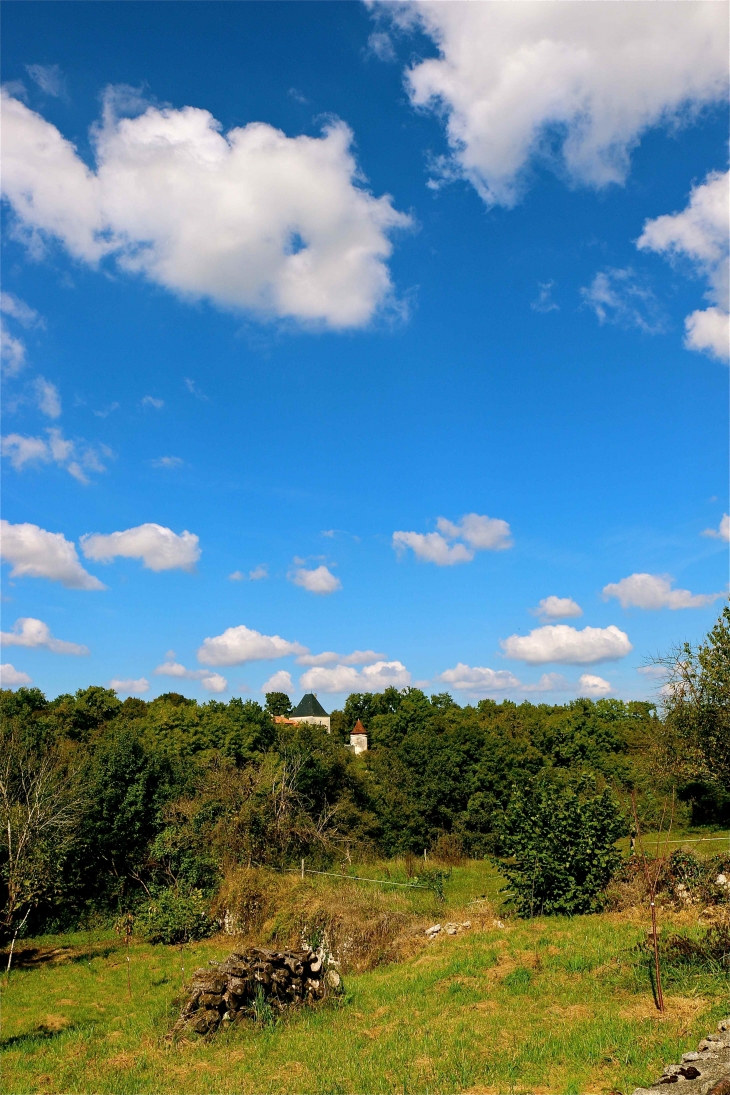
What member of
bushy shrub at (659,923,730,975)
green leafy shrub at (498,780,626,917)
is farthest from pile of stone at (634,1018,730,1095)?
green leafy shrub at (498,780,626,917)

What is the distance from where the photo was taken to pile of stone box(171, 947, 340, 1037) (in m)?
10.7

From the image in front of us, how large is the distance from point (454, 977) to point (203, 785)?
1982 cm

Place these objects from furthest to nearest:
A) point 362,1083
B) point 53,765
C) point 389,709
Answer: point 389,709 < point 53,765 < point 362,1083

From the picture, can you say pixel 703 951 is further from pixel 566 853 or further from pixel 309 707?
pixel 309 707

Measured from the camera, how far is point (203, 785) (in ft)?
96.9

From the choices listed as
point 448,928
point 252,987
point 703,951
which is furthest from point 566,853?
point 252,987

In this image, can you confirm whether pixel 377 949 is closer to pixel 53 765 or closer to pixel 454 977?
pixel 454 977

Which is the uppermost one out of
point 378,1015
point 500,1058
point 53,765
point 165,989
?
point 53,765

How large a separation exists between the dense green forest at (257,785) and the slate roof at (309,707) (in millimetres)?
Result: 39190

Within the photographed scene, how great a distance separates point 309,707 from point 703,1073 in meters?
88.4

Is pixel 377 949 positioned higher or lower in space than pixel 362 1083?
lower

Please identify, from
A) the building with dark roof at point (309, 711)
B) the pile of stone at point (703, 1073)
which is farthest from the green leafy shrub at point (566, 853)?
the building with dark roof at point (309, 711)

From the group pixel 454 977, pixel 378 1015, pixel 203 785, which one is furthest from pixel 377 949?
pixel 203 785

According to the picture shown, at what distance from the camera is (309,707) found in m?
91.2
